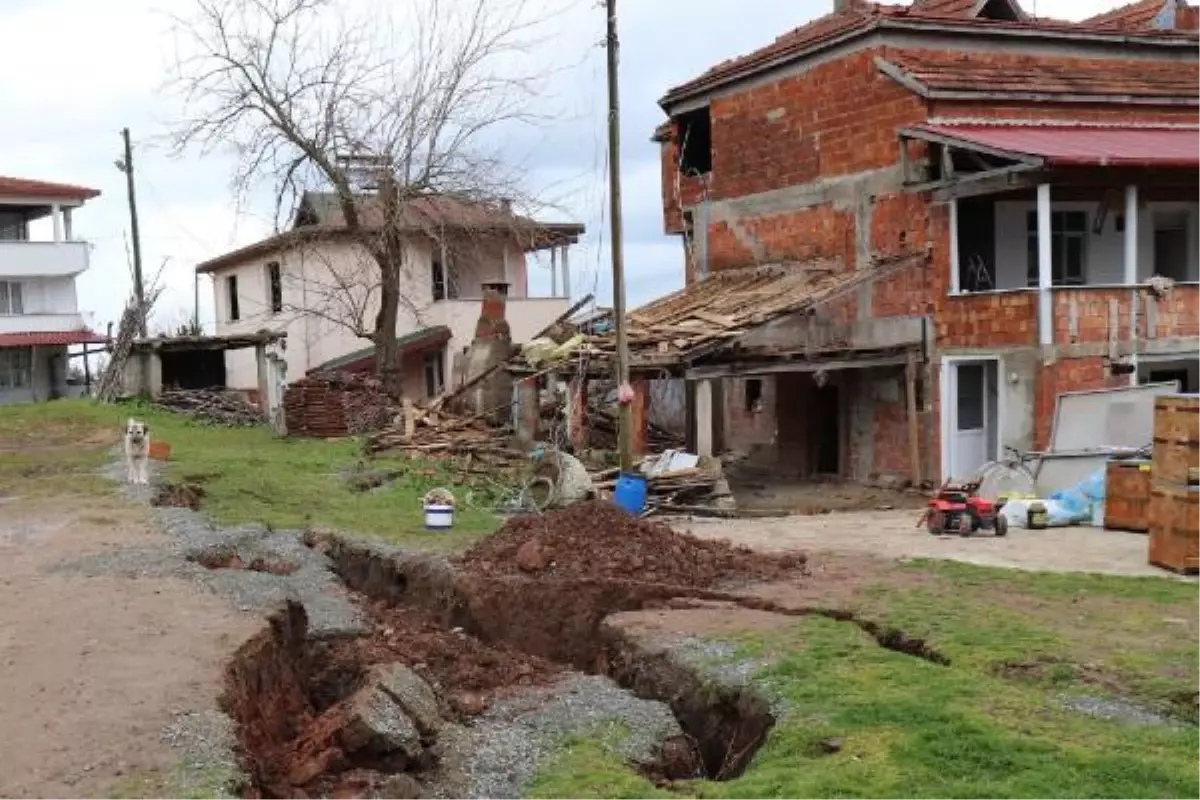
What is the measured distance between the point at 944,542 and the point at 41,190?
3835 cm

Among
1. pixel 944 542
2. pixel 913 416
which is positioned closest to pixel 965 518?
pixel 944 542

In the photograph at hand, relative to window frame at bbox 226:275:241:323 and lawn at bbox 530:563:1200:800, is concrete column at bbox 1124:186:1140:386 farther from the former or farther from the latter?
window frame at bbox 226:275:241:323

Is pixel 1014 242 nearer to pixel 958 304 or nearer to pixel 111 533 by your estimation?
pixel 958 304

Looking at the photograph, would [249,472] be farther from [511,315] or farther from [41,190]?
[41,190]

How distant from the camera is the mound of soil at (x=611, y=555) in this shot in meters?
12.1

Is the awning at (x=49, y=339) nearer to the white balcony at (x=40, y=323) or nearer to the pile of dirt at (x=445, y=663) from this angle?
the white balcony at (x=40, y=323)

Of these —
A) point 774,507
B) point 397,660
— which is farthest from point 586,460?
point 397,660

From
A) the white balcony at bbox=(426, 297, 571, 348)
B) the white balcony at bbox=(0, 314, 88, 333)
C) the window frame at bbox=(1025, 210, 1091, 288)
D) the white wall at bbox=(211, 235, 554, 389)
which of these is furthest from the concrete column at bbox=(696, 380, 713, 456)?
the white balcony at bbox=(0, 314, 88, 333)

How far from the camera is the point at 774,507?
800 inches

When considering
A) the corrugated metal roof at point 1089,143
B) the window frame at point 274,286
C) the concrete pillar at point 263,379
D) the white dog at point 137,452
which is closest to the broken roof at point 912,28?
the corrugated metal roof at point 1089,143

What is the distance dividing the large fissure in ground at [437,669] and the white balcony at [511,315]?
22662mm

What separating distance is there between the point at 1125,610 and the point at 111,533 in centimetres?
1147

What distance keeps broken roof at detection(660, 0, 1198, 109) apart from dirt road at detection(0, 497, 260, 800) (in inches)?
619

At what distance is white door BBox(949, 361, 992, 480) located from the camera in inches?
815
